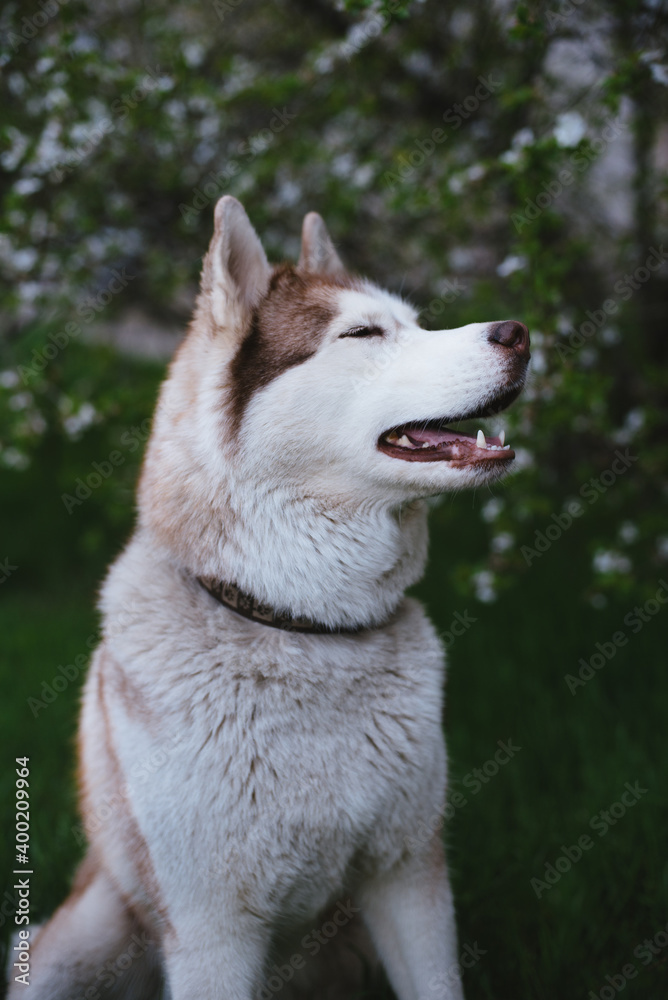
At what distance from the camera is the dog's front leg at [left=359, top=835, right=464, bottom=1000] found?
1.91m

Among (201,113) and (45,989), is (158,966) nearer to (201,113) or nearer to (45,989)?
(45,989)

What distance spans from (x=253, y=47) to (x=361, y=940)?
4.57 m

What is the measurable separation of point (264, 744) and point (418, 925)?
0.60 metres

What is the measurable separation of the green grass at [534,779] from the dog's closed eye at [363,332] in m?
1.80

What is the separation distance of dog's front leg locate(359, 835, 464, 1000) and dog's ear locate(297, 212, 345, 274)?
1.68 meters

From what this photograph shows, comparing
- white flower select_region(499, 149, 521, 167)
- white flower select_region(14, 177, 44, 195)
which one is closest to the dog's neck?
white flower select_region(499, 149, 521, 167)

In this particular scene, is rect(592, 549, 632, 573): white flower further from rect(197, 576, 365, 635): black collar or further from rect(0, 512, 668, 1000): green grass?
rect(197, 576, 365, 635): black collar

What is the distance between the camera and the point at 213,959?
1763 mm

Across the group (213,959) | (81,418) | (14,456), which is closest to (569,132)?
(81,418)

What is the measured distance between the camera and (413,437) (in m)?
1.96

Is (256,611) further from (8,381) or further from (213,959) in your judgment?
(8,381)

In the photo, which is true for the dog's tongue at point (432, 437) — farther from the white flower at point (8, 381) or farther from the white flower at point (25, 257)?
the white flower at point (25, 257)

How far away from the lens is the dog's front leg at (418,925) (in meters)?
1.91

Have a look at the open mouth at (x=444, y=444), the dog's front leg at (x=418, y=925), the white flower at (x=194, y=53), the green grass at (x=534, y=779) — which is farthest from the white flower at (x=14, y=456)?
the dog's front leg at (x=418, y=925)
